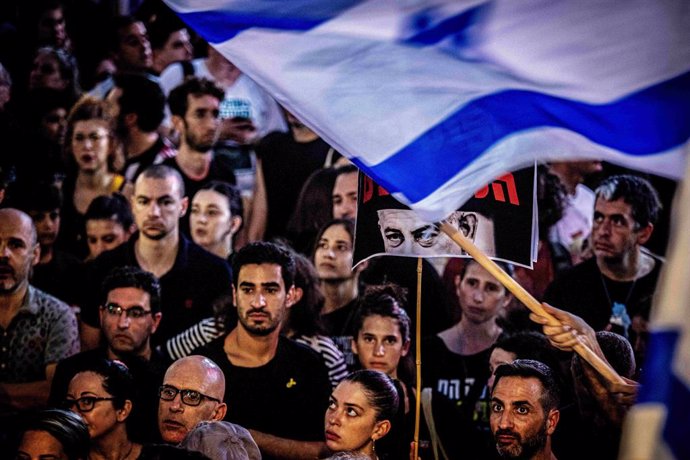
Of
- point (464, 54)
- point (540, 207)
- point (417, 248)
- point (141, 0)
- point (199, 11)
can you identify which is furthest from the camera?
point (141, 0)

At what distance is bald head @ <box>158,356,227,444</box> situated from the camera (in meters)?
5.70

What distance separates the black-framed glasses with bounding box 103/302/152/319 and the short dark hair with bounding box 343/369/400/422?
157 cm

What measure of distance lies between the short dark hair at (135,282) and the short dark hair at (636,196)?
2875 millimetres

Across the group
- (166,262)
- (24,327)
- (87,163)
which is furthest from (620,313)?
(87,163)

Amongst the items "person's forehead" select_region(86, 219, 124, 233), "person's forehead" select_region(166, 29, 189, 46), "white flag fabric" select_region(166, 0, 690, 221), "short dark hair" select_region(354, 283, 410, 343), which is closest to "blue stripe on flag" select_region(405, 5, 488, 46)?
"white flag fabric" select_region(166, 0, 690, 221)

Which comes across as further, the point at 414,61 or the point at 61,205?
the point at 61,205

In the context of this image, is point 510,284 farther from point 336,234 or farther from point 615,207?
point 336,234

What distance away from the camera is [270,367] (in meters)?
6.39

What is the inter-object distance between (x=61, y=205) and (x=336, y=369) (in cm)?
271

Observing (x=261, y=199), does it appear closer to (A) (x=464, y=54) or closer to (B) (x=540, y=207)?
(B) (x=540, y=207)

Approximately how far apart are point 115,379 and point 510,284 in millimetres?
2547

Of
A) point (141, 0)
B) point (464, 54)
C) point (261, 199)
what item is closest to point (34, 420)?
point (464, 54)

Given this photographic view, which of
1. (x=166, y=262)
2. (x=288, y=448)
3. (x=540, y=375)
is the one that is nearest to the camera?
(x=540, y=375)

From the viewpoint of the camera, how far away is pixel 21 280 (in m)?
6.80
